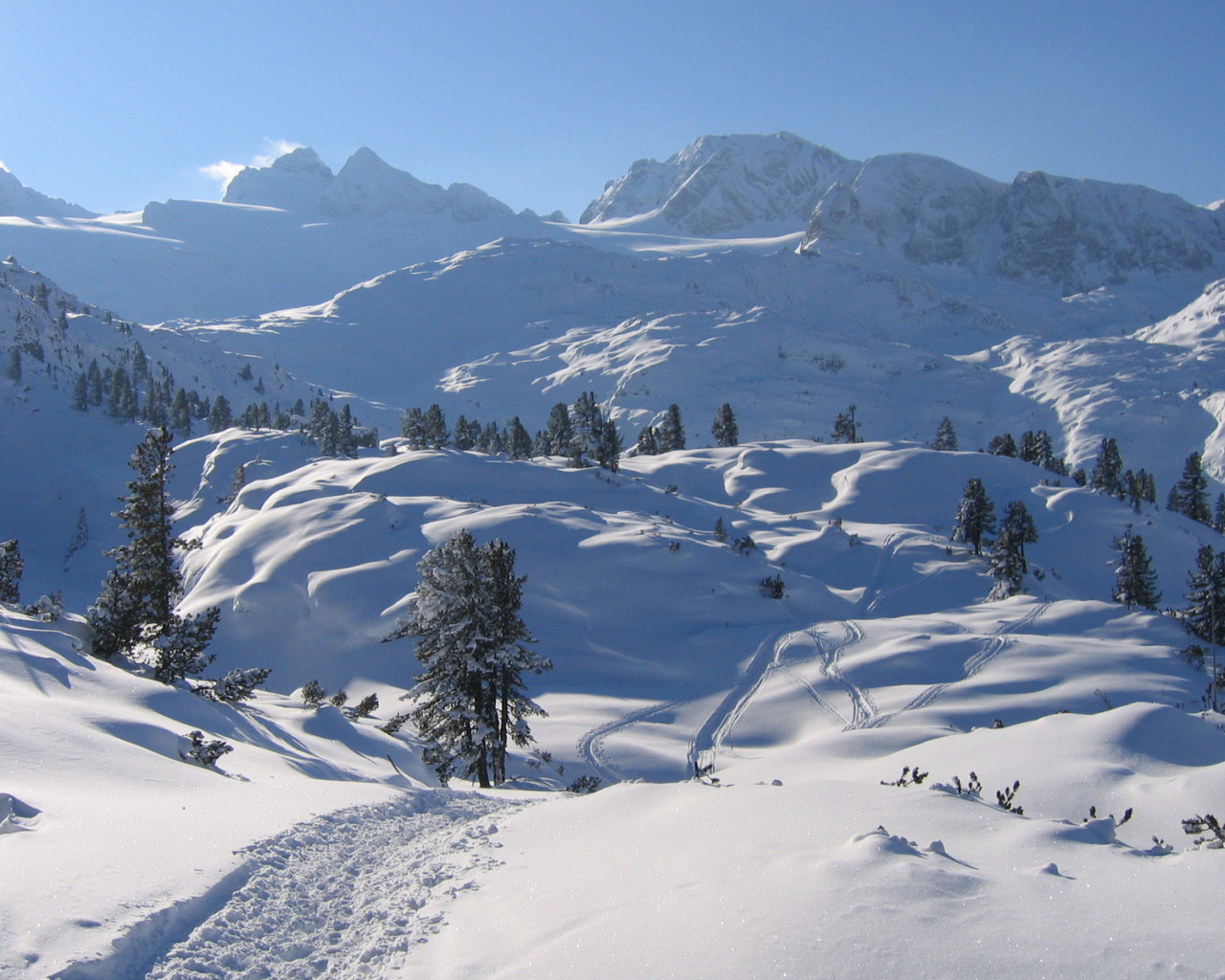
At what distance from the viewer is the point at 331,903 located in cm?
698

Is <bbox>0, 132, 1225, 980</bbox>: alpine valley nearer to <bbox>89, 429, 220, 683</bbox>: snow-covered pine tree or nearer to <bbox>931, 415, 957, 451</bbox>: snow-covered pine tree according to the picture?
<bbox>931, 415, 957, 451</bbox>: snow-covered pine tree

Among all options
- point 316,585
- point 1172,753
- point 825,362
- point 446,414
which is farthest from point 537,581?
point 825,362

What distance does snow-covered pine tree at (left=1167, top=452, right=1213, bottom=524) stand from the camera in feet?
279

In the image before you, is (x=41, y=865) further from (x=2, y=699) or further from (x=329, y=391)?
(x=329, y=391)

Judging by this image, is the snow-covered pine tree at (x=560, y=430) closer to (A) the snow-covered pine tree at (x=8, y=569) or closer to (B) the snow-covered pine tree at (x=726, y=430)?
(B) the snow-covered pine tree at (x=726, y=430)

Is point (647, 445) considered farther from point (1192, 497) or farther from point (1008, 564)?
point (1192, 497)

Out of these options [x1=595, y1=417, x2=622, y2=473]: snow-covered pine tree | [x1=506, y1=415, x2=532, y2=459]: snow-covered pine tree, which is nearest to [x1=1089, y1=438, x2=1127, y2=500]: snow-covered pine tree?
[x1=595, y1=417, x2=622, y2=473]: snow-covered pine tree

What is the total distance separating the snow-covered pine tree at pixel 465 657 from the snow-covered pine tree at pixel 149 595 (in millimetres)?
6047

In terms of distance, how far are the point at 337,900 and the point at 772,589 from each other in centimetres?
3851

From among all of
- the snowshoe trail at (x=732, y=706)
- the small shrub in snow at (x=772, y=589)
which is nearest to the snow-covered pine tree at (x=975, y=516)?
the small shrub in snow at (x=772, y=589)

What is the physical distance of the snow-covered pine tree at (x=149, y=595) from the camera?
1966 cm

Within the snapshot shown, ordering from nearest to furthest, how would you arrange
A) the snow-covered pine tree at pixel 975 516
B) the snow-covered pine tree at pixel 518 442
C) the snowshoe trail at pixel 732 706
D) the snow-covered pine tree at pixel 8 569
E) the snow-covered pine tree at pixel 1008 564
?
the snowshoe trail at pixel 732 706, the snow-covered pine tree at pixel 8 569, the snow-covered pine tree at pixel 1008 564, the snow-covered pine tree at pixel 975 516, the snow-covered pine tree at pixel 518 442

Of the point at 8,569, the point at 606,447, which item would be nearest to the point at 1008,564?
the point at 606,447

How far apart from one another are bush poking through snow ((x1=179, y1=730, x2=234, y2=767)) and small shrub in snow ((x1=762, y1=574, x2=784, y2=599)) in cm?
3490
